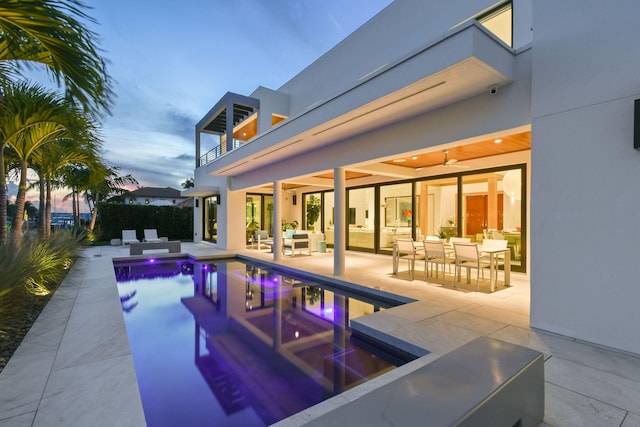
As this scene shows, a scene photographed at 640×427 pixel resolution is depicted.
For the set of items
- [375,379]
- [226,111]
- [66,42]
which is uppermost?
[226,111]

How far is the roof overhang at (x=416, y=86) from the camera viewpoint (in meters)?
4.36

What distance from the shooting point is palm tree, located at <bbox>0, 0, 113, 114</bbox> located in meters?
2.43

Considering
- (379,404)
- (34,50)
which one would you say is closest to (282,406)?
(379,404)

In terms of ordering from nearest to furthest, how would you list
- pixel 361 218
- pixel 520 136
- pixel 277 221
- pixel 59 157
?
1. pixel 520 136
2. pixel 59 157
3. pixel 277 221
4. pixel 361 218

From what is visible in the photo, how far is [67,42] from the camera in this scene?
2641 mm

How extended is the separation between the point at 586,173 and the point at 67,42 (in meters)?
6.00

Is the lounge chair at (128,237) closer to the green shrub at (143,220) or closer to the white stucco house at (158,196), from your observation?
the green shrub at (143,220)

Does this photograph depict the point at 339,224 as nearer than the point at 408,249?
No

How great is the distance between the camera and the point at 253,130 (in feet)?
61.8

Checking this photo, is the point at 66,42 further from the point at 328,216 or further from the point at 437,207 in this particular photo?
the point at 328,216

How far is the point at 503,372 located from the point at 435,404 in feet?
2.52

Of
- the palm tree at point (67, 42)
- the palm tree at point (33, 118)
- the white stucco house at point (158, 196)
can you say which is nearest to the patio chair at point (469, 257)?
the palm tree at point (67, 42)

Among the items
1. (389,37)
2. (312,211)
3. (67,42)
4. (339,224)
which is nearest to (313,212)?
(312,211)

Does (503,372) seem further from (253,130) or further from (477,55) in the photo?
(253,130)
